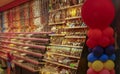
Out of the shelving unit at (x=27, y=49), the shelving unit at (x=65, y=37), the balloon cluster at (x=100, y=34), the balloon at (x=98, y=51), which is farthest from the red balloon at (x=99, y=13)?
the shelving unit at (x=27, y=49)

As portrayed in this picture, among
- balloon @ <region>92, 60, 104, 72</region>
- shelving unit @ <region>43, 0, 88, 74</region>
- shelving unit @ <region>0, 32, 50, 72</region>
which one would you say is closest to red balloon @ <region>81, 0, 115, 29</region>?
balloon @ <region>92, 60, 104, 72</region>

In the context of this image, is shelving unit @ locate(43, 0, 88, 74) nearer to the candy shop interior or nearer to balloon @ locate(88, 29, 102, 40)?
the candy shop interior

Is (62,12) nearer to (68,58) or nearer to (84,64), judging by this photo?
(68,58)

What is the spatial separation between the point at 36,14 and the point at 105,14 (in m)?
3.74

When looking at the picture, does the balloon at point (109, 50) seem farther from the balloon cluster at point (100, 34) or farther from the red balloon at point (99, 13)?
the red balloon at point (99, 13)

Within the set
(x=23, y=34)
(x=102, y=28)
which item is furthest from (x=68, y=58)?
(x=23, y=34)

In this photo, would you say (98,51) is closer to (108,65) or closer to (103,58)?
(103,58)

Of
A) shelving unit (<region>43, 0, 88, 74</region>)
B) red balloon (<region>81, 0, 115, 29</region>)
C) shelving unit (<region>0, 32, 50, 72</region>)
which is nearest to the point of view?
red balloon (<region>81, 0, 115, 29</region>)

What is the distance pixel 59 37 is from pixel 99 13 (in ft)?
7.42

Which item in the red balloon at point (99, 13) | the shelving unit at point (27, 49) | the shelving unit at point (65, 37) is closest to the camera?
the red balloon at point (99, 13)

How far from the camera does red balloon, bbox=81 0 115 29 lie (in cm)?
260

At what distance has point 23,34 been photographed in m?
6.76

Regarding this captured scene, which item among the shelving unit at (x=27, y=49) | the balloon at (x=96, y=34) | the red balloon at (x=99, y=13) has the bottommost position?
the shelving unit at (x=27, y=49)

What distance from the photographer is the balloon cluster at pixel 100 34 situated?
8.55ft
